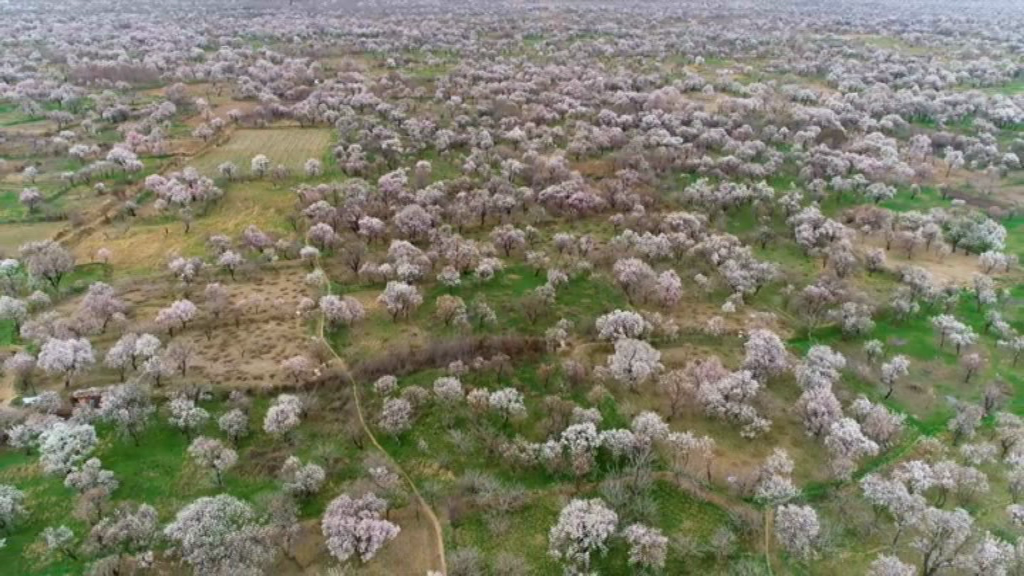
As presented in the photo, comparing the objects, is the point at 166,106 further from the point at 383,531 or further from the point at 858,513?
the point at 858,513

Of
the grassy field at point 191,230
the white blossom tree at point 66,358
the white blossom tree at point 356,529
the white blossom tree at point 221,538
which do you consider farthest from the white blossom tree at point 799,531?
the grassy field at point 191,230

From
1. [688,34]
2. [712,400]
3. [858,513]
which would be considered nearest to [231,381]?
[712,400]

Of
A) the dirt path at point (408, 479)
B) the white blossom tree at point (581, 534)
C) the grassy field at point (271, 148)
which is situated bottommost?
the dirt path at point (408, 479)

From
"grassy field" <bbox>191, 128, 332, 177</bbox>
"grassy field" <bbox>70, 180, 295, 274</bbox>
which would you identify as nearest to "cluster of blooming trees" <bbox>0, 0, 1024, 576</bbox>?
"grassy field" <bbox>70, 180, 295, 274</bbox>

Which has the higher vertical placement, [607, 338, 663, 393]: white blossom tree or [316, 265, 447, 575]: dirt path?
[607, 338, 663, 393]: white blossom tree

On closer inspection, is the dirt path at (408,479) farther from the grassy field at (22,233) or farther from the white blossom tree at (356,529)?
the grassy field at (22,233)

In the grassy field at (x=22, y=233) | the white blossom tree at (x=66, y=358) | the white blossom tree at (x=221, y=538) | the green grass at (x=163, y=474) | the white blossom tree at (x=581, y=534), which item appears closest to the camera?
the white blossom tree at (x=221, y=538)

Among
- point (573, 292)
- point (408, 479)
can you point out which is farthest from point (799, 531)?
point (573, 292)

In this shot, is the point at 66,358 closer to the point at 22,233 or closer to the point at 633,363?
the point at 22,233

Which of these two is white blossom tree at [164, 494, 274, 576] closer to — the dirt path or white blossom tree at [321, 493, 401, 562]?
white blossom tree at [321, 493, 401, 562]
